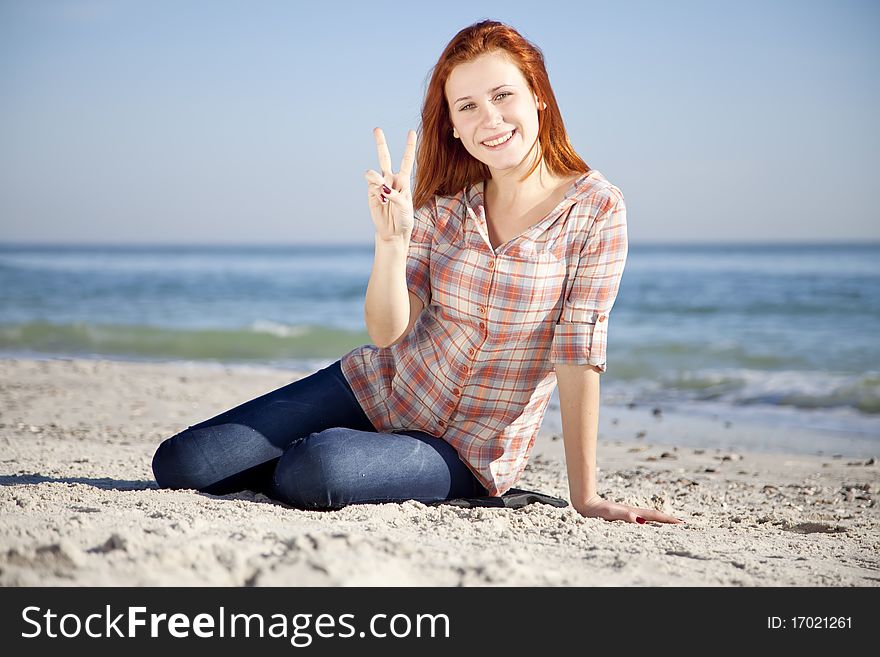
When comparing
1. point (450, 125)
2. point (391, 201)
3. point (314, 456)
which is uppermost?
point (450, 125)

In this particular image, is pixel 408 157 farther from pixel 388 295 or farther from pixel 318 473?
pixel 318 473

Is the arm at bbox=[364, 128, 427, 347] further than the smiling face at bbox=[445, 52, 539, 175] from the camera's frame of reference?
No

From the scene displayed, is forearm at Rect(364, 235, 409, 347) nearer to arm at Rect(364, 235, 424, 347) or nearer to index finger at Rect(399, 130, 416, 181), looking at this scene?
arm at Rect(364, 235, 424, 347)

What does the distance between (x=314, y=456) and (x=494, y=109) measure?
4.50 feet

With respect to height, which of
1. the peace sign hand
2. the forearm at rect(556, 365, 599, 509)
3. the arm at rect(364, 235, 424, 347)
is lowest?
the forearm at rect(556, 365, 599, 509)

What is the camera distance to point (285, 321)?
1437 centimetres

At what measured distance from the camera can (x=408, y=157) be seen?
3.00m

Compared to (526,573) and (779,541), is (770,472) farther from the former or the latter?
(526,573)

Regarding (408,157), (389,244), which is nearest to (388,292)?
(389,244)

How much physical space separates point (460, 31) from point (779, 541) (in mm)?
2112

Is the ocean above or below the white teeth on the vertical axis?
below

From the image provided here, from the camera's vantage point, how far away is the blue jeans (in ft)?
9.96

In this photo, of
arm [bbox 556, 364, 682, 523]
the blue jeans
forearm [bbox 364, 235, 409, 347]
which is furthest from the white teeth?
the blue jeans
